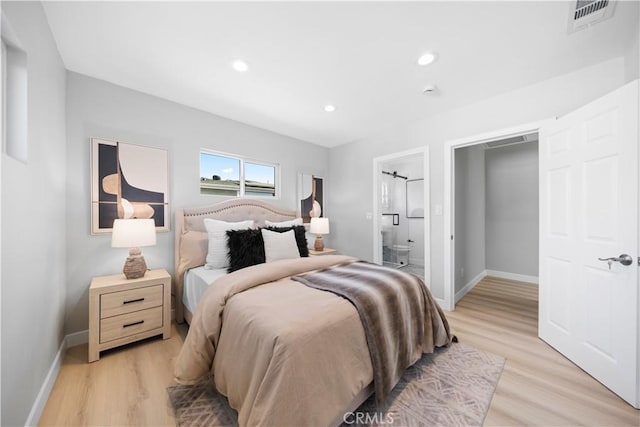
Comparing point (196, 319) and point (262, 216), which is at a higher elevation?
point (262, 216)

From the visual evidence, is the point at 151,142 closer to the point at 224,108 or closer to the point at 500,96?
the point at 224,108

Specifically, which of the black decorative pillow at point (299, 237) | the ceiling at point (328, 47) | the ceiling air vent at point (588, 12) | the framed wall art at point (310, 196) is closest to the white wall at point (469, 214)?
the ceiling at point (328, 47)

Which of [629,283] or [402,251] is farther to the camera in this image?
[402,251]

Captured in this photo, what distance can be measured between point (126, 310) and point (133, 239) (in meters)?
0.60

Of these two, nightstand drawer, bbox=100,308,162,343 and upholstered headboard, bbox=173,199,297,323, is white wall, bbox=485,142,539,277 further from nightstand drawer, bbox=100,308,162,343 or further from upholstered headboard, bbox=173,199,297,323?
nightstand drawer, bbox=100,308,162,343

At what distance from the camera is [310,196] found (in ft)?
13.7

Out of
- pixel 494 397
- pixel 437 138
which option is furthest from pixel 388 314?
pixel 437 138

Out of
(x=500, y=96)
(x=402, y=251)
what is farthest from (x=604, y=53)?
(x=402, y=251)

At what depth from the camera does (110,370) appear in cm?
178

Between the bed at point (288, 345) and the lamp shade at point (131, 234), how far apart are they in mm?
943

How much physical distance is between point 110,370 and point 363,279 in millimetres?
2038

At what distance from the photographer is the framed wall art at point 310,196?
403 cm

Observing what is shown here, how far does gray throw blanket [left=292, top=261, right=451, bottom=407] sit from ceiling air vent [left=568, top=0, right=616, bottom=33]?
2091 millimetres

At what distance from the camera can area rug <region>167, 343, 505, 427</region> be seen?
1.35 meters
